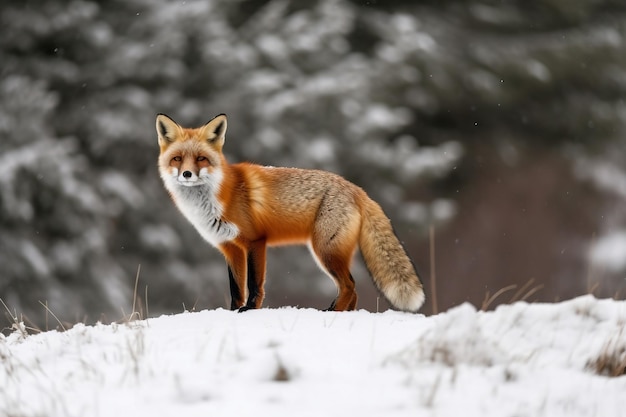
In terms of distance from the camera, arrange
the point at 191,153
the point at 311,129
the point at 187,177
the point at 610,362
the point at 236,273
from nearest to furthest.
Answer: the point at 610,362 < the point at 187,177 < the point at 191,153 < the point at 236,273 < the point at 311,129

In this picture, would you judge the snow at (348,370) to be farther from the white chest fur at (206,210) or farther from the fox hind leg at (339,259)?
the white chest fur at (206,210)

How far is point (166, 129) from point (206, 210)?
0.66 m

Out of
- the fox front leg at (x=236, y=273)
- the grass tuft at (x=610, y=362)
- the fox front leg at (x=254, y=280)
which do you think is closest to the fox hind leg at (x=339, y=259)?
the fox front leg at (x=254, y=280)

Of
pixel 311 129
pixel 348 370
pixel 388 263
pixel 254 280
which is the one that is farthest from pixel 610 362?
pixel 311 129

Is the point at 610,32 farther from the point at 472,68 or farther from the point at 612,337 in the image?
the point at 612,337

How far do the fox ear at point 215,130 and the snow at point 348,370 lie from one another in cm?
145

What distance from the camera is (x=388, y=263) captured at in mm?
4785

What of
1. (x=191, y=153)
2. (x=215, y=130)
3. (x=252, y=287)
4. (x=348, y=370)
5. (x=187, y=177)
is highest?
(x=215, y=130)

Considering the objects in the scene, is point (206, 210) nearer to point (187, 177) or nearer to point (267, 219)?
point (187, 177)

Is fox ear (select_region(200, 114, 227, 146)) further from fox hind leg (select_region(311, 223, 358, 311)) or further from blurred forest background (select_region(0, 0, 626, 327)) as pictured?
blurred forest background (select_region(0, 0, 626, 327))

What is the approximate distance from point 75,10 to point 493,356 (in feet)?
32.8

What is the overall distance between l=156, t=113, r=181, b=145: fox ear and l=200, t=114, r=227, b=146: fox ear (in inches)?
7.4

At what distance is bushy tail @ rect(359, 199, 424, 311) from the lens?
15.3ft

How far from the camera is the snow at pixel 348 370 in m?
3.00
